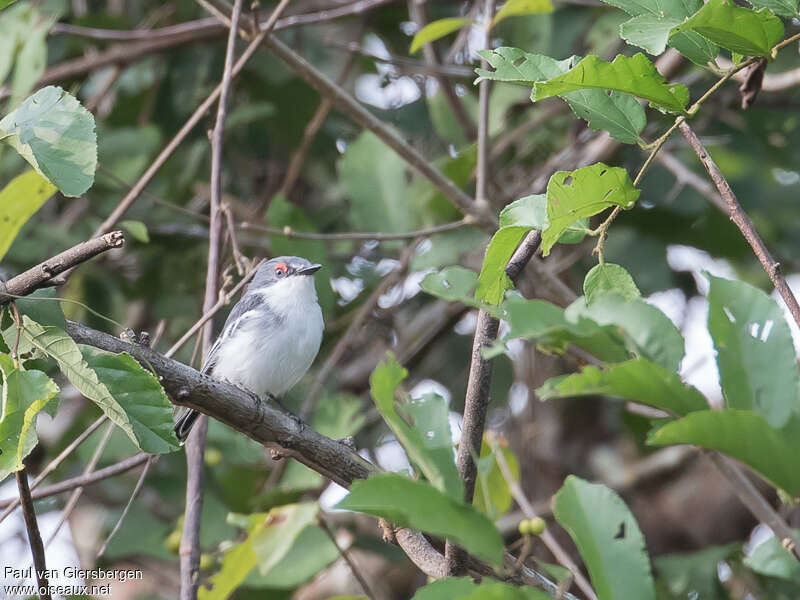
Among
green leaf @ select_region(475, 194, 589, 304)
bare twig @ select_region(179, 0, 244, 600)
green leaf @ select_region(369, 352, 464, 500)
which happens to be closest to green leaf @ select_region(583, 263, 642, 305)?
green leaf @ select_region(475, 194, 589, 304)

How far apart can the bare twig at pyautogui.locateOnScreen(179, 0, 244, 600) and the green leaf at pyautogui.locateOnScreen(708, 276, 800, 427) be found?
2049 millimetres

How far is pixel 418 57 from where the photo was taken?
6.54m

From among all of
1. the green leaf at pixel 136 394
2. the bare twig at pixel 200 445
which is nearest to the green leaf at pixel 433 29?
the bare twig at pixel 200 445

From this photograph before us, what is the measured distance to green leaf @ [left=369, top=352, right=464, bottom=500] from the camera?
1536 millimetres

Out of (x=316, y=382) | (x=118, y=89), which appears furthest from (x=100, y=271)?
(x=316, y=382)

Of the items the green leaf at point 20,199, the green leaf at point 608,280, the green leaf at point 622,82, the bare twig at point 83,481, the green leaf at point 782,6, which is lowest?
the bare twig at point 83,481

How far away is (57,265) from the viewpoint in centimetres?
215

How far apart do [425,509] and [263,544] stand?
5.97 ft

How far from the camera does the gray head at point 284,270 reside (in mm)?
4711

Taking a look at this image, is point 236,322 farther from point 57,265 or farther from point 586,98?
Answer: point 586,98

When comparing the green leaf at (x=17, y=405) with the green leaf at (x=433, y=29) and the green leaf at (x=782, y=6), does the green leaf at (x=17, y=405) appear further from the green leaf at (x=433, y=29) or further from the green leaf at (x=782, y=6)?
the green leaf at (x=433, y=29)

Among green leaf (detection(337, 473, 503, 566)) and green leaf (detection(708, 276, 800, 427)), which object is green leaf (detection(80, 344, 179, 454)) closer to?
green leaf (detection(337, 473, 503, 566))

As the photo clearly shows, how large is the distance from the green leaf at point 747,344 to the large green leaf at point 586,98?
60cm

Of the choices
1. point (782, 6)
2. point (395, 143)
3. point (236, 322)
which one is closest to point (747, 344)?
point (782, 6)
